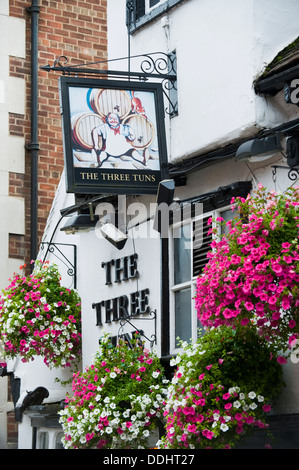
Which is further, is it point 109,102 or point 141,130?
point 141,130

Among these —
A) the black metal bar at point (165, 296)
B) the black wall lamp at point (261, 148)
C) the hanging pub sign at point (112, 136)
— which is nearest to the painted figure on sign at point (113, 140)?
the hanging pub sign at point (112, 136)

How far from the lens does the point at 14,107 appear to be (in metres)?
13.7

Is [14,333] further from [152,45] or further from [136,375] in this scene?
[152,45]

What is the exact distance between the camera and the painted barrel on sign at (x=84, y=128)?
9109mm

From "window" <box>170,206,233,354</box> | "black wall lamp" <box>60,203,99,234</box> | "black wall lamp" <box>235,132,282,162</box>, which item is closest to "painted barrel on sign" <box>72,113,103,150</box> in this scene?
"window" <box>170,206,233,354</box>

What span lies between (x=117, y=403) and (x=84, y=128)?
2558 millimetres

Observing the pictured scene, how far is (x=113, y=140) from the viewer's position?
9242 mm

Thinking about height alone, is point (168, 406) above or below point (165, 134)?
below

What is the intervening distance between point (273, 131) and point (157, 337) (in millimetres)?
2492

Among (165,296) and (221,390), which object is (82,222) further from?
(221,390)

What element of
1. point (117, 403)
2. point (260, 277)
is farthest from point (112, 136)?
point (260, 277)

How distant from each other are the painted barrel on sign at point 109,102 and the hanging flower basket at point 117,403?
2174 millimetres

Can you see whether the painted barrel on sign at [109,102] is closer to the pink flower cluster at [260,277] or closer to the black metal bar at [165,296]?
the black metal bar at [165,296]
